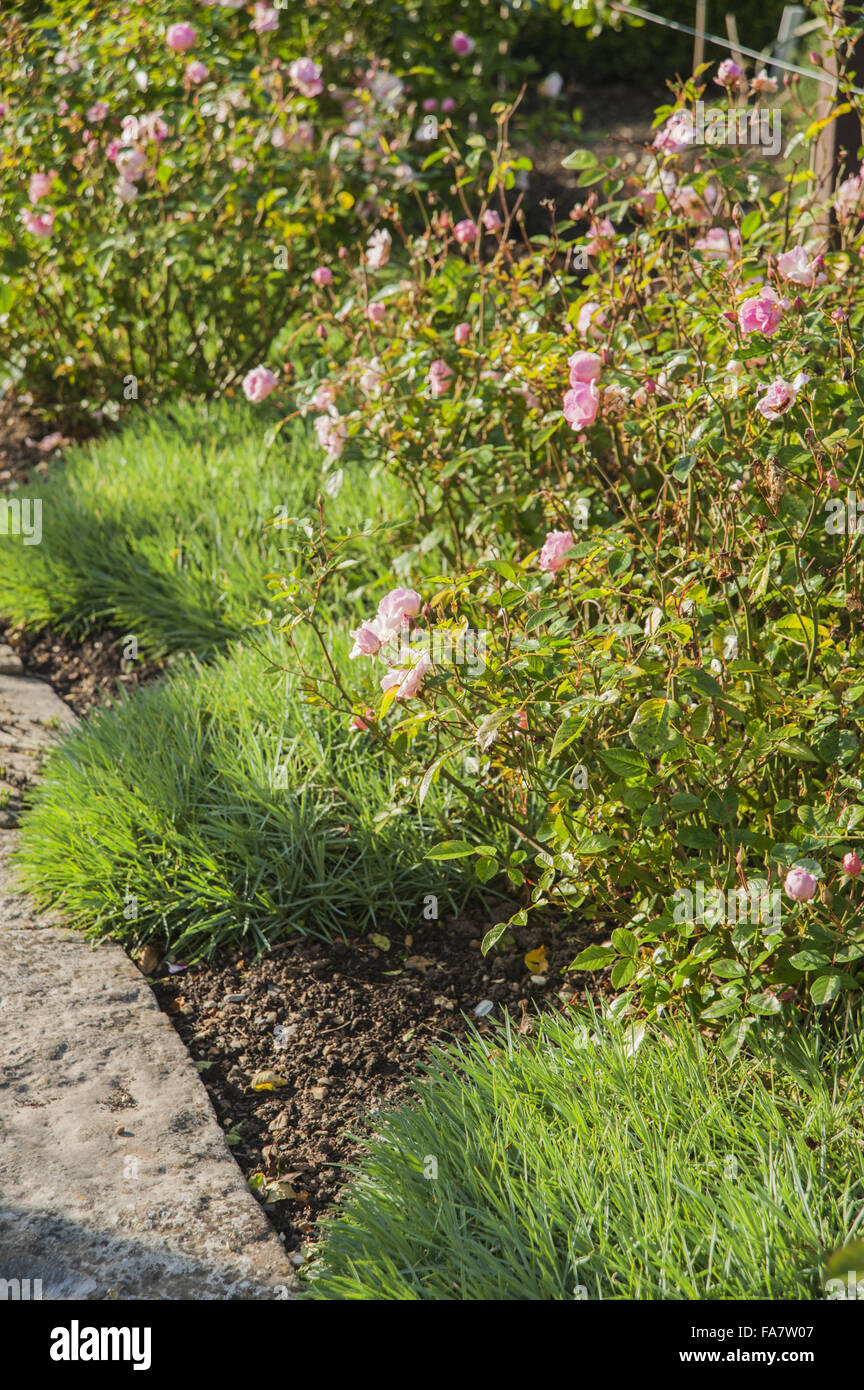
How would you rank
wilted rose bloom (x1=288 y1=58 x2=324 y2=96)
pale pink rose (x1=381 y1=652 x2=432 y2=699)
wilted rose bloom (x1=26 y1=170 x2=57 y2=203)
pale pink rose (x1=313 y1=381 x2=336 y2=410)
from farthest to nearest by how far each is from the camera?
wilted rose bloom (x1=26 y1=170 x2=57 y2=203) → wilted rose bloom (x1=288 y1=58 x2=324 y2=96) → pale pink rose (x1=313 y1=381 x2=336 y2=410) → pale pink rose (x1=381 y1=652 x2=432 y2=699)

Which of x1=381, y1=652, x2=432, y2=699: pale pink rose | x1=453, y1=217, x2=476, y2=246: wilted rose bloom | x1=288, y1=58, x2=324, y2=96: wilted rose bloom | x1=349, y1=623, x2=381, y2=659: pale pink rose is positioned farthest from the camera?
x1=288, y1=58, x2=324, y2=96: wilted rose bloom

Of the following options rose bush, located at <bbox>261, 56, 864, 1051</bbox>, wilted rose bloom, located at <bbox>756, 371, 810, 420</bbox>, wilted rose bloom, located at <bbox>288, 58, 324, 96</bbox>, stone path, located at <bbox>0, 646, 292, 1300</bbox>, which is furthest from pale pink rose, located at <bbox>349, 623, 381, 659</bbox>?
wilted rose bloom, located at <bbox>288, 58, 324, 96</bbox>

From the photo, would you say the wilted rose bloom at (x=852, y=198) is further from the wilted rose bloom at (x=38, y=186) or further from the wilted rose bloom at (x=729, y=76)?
the wilted rose bloom at (x=38, y=186)

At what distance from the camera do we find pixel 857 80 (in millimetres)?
3479

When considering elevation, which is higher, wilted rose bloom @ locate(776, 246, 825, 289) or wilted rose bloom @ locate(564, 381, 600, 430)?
wilted rose bloom @ locate(776, 246, 825, 289)

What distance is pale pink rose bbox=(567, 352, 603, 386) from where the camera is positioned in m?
2.11

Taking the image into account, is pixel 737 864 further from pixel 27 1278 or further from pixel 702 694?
pixel 27 1278

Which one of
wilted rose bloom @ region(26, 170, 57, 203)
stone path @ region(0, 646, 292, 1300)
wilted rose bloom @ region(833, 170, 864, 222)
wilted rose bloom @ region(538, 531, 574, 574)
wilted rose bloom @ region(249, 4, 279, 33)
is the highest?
wilted rose bloom @ region(249, 4, 279, 33)

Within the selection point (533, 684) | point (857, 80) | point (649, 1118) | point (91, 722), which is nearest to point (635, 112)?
point (857, 80)

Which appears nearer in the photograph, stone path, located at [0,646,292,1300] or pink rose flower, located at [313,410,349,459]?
stone path, located at [0,646,292,1300]

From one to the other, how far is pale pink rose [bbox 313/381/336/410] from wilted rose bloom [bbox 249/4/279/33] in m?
2.27

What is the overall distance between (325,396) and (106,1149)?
1.86m

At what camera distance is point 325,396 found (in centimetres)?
301

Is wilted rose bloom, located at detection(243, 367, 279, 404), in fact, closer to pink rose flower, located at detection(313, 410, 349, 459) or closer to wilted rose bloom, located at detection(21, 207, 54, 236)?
pink rose flower, located at detection(313, 410, 349, 459)
